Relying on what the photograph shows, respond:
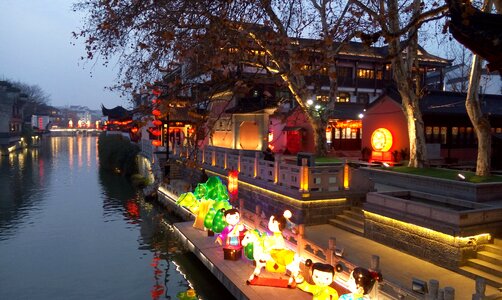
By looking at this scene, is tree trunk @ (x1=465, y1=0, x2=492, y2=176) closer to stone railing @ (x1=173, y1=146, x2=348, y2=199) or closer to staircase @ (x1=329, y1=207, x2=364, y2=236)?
staircase @ (x1=329, y1=207, x2=364, y2=236)

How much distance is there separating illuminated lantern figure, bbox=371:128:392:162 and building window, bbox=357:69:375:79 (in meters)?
17.5

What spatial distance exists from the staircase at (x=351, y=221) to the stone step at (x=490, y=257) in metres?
3.62

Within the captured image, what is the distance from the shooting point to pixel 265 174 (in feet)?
53.3

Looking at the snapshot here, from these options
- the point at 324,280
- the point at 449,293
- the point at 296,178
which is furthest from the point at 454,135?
the point at 449,293

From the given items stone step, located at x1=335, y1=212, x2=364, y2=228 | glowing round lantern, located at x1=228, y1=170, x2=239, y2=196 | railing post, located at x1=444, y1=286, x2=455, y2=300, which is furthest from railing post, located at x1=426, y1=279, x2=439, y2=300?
glowing round lantern, located at x1=228, y1=170, x2=239, y2=196

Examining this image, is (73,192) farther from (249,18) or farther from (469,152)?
(469,152)

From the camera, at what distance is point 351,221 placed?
13.4 metres

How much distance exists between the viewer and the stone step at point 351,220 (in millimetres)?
13004

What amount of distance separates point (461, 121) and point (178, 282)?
19.7 meters

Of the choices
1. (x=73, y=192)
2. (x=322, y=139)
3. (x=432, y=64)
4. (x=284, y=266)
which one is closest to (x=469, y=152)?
(x=322, y=139)

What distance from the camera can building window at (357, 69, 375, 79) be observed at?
132 ft

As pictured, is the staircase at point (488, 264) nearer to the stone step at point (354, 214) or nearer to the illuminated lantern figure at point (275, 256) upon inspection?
the illuminated lantern figure at point (275, 256)

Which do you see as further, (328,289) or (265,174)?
(265,174)

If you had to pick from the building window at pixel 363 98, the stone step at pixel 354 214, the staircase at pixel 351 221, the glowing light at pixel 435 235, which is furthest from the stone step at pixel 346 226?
the building window at pixel 363 98
